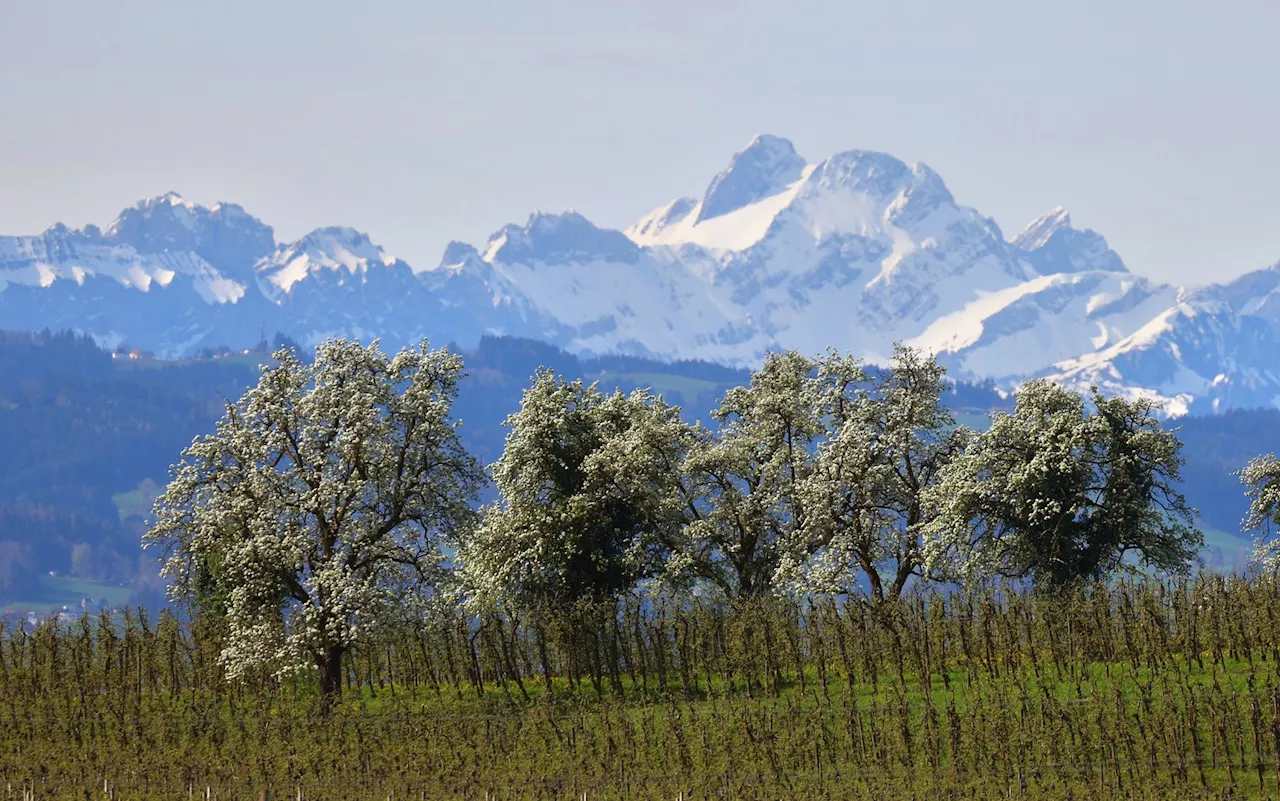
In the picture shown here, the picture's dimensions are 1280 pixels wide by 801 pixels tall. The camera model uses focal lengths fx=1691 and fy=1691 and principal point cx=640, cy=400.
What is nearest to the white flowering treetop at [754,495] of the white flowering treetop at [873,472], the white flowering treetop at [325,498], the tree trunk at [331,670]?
the white flowering treetop at [873,472]

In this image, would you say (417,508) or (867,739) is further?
(417,508)

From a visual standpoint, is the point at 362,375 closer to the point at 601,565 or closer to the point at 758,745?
the point at 601,565

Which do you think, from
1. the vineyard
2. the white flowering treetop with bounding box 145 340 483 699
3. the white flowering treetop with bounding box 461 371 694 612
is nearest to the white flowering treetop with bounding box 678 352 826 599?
the white flowering treetop with bounding box 461 371 694 612

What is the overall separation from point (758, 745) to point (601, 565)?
24.1 meters

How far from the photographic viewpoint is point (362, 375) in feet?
245

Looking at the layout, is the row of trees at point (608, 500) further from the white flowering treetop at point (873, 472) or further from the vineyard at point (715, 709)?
the vineyard at point (715, 709)

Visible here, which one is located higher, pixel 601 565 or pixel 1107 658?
pixel 601 565

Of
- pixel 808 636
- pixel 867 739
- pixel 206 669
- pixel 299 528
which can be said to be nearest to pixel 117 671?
pixel 206 669

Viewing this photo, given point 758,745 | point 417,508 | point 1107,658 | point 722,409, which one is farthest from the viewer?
point 722,409

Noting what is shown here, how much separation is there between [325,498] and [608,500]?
14.0 m

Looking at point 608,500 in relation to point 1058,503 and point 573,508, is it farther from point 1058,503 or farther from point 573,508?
point 1058,503

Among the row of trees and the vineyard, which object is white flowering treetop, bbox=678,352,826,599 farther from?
the vineyard

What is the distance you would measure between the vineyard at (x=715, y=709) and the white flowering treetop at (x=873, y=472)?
5197mm

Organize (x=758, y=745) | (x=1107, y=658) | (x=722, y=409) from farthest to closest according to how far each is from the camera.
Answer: (x=722, y=409) → (x=1107, y=658) → (x=758, y=745)
